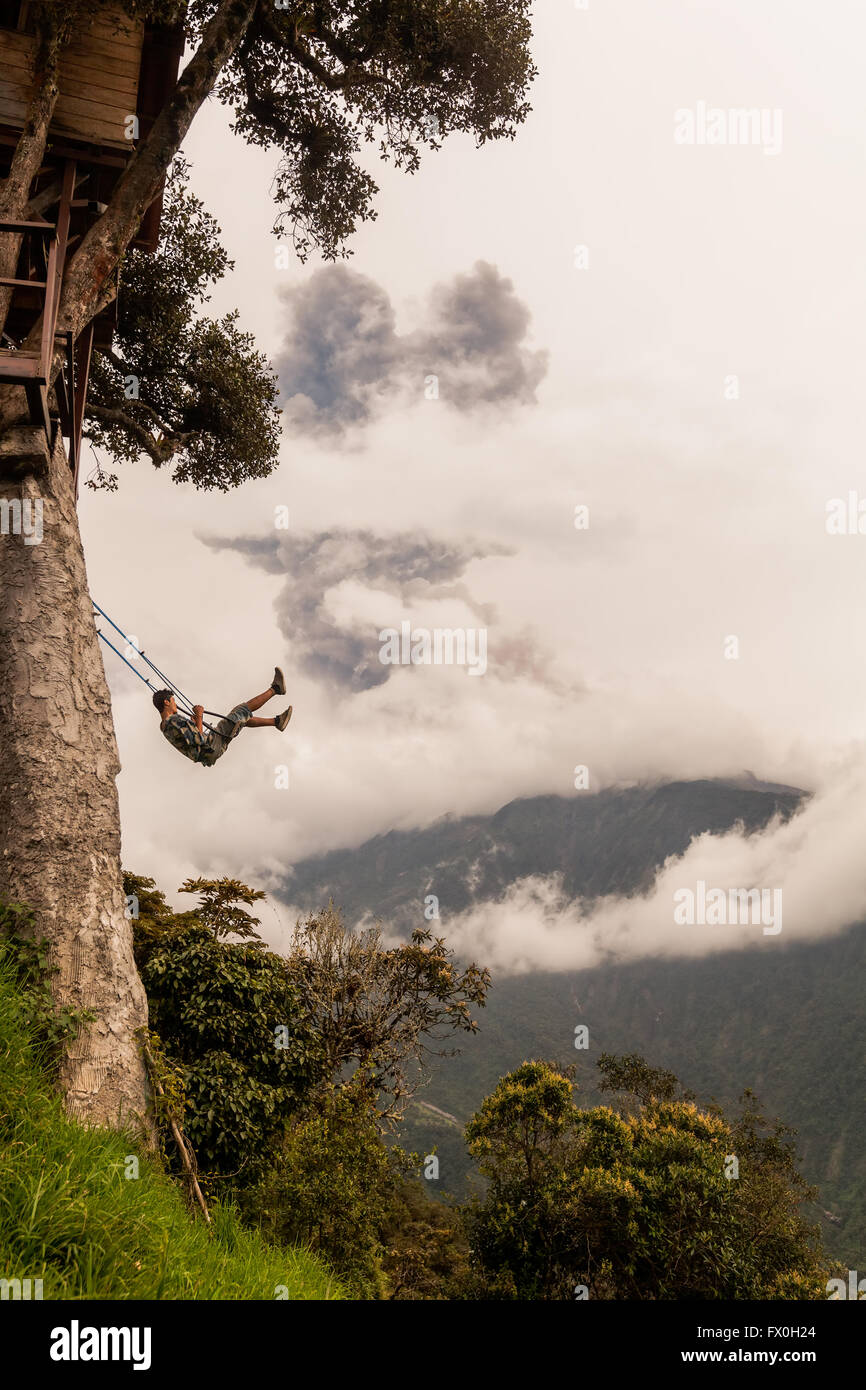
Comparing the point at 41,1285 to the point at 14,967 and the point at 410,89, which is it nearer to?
the point at 14,967

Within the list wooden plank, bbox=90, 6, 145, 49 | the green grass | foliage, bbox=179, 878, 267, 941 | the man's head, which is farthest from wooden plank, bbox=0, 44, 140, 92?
foliage, bbox=179, 878, 267, 941

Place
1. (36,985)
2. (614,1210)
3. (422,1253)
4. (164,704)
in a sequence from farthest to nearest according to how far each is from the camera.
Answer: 1. (422,1253)
2. (614,1210)
3. (164,704)
4. (36,985)

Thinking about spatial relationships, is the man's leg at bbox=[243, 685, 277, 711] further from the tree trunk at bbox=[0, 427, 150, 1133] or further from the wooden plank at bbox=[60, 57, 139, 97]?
the wooden plank at bbox=[60, 57, 139, 97]

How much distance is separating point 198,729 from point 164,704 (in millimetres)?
703

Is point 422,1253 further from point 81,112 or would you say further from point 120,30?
point 120,30

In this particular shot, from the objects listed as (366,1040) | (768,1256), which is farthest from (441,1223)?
(768,1256)

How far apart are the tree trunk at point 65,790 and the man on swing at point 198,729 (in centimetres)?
241

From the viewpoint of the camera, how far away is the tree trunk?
6.45 meters

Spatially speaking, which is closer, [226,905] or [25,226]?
[25,226]

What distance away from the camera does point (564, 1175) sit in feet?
56.7

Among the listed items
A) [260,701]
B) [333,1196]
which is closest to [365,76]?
[260,701]

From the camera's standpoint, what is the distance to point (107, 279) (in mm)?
10570

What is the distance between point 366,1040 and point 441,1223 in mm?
28730
